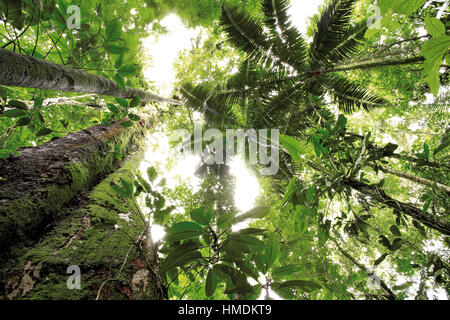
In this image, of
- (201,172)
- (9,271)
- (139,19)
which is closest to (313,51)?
(139,19)

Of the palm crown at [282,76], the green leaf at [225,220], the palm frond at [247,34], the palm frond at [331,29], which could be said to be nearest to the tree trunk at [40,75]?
the green leaf at [225,220]

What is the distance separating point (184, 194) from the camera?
4.06 m

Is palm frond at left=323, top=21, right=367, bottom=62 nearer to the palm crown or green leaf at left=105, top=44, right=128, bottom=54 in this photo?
the palm crown

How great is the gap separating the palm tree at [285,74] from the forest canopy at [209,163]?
0.03 meters

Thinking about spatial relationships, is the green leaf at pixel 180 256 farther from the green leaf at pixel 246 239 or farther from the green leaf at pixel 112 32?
the green leaf at pixel 112 32

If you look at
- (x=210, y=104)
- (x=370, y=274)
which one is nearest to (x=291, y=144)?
(x=370, y=274)

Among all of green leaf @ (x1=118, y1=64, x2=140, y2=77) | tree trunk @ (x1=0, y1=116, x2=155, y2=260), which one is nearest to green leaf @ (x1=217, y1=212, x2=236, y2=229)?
tree trunk @ (x1=0, y1=116, x2=155, y2=260)

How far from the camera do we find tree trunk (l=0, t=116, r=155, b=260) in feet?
2.97

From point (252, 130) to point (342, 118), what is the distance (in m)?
2.36

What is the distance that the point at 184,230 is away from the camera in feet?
2.52

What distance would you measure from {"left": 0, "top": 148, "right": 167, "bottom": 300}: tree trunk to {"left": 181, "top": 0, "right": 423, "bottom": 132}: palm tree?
300 centimetres

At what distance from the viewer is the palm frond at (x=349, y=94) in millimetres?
3508

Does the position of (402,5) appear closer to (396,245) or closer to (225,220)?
(225,220)
